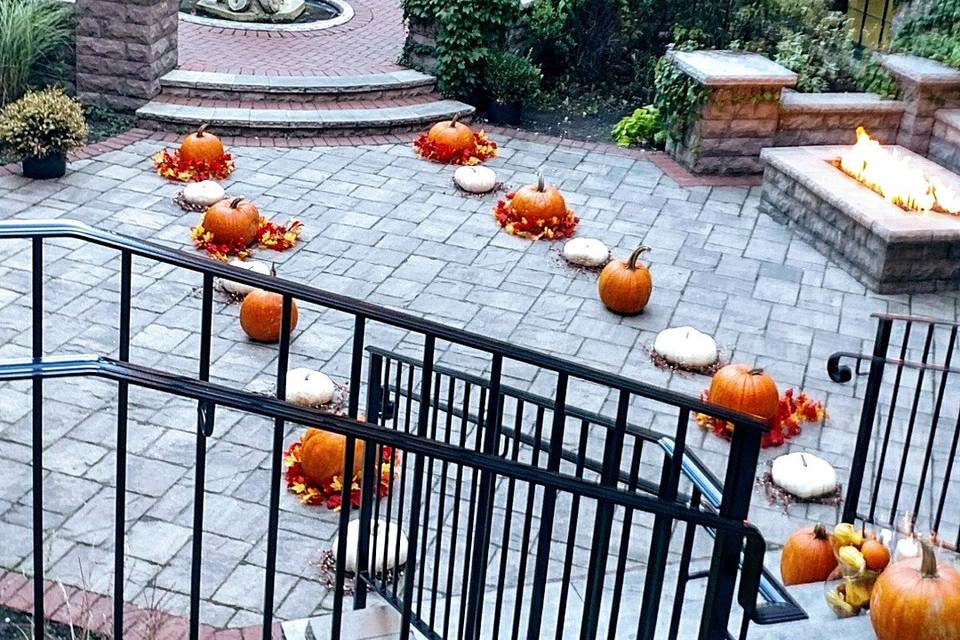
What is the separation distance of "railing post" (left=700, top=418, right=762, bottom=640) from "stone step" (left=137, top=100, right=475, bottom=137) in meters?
7.42

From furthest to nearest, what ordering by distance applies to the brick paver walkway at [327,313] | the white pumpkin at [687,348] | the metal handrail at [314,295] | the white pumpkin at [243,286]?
1. the white pumpkin at [243,286]
2. the white pumpkin at [687,348]
3. the brick paver walkway at [327,313]
4. the metal handrail at [314,295]

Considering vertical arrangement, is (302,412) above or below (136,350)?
above

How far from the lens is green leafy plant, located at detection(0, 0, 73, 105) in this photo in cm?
956

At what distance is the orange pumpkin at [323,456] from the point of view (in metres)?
5.30

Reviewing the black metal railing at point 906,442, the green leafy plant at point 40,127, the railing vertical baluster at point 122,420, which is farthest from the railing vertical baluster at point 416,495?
the green leafy plant at point 40,127

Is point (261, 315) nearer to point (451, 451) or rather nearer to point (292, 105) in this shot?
point (451, 451)

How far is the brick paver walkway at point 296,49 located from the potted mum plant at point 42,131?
83.0 inches

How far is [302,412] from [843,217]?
6.45 meters

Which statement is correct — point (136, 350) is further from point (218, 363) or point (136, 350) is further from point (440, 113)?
point (440, 113)

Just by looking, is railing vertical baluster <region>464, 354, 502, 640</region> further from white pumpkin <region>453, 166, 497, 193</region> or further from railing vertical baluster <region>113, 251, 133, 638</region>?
white pumpkin <region>453, 166, 497, 193</region>

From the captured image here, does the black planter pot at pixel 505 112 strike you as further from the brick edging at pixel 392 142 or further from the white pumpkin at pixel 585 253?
the white pumpkin at pixel 585 253

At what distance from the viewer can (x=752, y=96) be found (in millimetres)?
9914

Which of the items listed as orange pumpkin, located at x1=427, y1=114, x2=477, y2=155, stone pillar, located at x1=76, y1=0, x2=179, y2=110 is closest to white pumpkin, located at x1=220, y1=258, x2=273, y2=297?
orange pumpkin, located at x1=427, y1=114, x2=477, y2=155

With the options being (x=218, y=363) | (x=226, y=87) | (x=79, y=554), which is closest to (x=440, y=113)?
(x=226, y=87)
